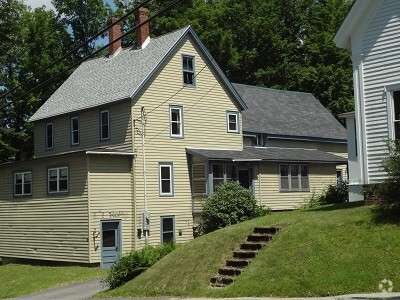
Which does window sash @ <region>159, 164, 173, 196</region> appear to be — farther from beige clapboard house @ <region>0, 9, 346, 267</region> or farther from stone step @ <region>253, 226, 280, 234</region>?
stone step @ <region>253, 226, 280, 234</region>

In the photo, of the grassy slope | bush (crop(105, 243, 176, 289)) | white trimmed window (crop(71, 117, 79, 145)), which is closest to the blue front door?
white trimmed window (crop(71, 117, 79, 145))

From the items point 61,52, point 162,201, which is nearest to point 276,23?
point 61,52

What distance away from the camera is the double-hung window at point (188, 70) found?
37281 mm

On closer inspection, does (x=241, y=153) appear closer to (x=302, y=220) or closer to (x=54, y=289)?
(x=54, y=289)

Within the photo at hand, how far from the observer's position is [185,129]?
36.7 metres

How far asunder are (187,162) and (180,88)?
391 cm

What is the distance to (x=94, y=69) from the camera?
1634 inches

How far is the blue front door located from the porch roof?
586cm

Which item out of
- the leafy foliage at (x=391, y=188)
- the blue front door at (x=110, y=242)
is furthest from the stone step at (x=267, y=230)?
the blue front door at (x=110, y=242)

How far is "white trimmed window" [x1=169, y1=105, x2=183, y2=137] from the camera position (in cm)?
3631

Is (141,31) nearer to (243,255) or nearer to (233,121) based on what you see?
(233,121)

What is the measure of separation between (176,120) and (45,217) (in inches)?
327

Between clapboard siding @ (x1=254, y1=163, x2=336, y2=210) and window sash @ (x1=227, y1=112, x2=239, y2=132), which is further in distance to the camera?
window sash @ (x1=227, y1=112, x2=239, y2=132)

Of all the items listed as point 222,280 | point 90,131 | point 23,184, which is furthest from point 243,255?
point 23,184
